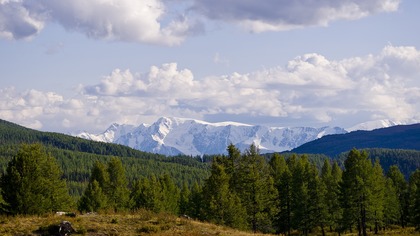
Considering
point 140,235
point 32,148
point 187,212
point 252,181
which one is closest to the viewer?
point 140,235

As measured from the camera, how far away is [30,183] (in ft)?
157

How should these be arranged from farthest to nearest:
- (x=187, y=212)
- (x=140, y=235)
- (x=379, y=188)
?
(x=187, y=212) → (x=379, y=188) → (x=140, y=235)

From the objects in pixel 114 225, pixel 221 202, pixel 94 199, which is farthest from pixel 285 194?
pixel 114 225

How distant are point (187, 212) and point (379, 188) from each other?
36823 millimetres

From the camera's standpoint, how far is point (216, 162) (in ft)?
195

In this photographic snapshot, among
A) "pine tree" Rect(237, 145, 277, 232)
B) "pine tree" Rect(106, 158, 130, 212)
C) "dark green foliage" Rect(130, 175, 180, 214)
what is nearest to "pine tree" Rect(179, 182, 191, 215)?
"dark green foliage" Rect(130, 175, 180, 214)

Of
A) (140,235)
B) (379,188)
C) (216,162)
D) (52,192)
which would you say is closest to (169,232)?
(140,235)

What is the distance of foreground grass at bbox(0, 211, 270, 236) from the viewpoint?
26797mm

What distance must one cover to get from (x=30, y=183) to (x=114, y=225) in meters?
23.3

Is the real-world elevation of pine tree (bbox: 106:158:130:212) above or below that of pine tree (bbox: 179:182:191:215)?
above

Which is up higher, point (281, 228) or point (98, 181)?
point (98, 181)

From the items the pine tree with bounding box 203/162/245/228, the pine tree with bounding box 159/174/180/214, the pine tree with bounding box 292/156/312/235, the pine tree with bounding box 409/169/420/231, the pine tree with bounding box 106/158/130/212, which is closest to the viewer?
the pine tree with bounding box 203/162/245/228

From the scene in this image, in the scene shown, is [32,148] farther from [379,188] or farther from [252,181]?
[379,188]

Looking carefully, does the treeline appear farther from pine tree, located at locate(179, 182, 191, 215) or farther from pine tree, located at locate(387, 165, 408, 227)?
pine tree, located at locate(387, 165, 408, 227)
